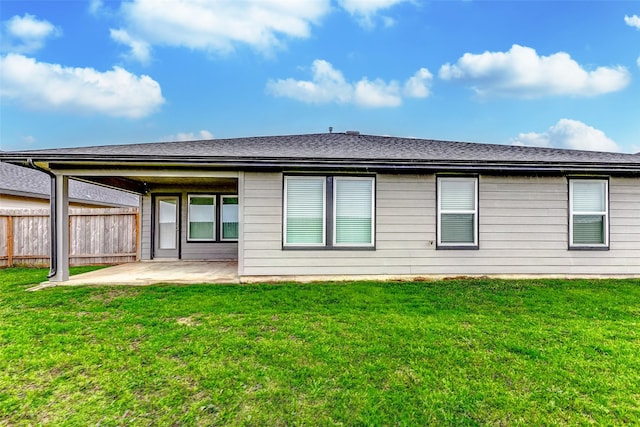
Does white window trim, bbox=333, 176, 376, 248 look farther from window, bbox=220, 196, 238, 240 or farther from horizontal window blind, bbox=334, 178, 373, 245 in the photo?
window, bbox=220, 196, 238, 240

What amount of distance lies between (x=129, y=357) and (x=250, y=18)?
14.2m

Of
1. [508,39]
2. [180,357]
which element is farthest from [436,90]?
[180,357]

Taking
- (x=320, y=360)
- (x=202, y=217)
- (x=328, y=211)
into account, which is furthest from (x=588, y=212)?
(x=202, y=217)

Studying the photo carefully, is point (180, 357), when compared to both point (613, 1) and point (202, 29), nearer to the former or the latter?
point (202, 29)

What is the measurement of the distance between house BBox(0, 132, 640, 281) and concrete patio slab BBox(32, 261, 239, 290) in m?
0.43

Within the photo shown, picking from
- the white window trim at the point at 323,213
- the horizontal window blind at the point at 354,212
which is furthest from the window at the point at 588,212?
Answer: the white window trim at the point at 323,213

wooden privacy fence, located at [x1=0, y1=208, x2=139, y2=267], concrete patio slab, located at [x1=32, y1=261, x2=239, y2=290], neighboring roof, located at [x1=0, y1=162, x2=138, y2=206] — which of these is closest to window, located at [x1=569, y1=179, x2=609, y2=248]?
concrete patio slab, located at [x1=32, y1=261, x2=239, y2=290]

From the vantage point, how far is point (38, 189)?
12414 mm

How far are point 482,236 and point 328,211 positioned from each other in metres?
3.24

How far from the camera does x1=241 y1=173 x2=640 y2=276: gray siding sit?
6.45 meters

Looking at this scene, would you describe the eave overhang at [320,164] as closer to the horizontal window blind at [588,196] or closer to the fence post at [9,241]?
the horizontal window blind at [588,196]

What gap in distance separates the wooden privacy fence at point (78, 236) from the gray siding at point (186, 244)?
0.87 ft

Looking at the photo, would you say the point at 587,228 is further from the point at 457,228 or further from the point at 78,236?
the point at 78,236

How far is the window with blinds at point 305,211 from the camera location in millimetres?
6520
